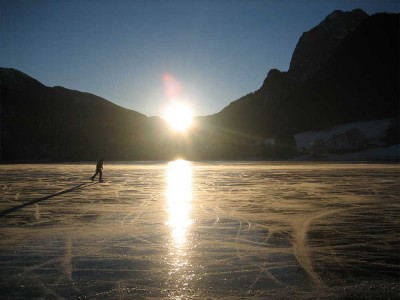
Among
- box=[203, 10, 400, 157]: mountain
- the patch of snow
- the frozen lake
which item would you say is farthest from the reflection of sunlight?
box=[203, 10, 400, 157]: mountain

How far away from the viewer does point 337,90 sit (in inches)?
4016

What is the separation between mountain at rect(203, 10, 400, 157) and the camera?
95.1 m

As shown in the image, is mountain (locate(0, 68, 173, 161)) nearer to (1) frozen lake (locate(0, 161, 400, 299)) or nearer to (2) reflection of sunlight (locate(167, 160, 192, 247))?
(2) reflection of sunlight (locate(167, 160, 192, 247))

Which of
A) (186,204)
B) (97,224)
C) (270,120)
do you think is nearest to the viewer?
(97,224)

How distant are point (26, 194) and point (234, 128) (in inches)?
4235

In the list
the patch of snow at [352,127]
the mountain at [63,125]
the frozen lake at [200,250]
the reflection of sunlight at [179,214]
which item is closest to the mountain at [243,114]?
the mountain at [63,125]

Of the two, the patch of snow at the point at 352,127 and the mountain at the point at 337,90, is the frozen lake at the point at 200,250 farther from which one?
the mountain at the point at 337,90

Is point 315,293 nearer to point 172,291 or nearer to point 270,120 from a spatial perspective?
point 172,291

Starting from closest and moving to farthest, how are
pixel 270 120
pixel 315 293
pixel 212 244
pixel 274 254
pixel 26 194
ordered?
pixel 315 293 → pixel 274 254 → pixel 212 244 → pixel 26 194 → pixel 270 120

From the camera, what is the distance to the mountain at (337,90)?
9512 centimetres

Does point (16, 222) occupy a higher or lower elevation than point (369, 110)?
lower

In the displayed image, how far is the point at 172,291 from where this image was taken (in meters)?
3.96

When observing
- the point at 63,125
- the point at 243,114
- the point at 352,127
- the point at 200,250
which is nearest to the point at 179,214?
the point at 200,250

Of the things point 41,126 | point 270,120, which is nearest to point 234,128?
point 270,120
